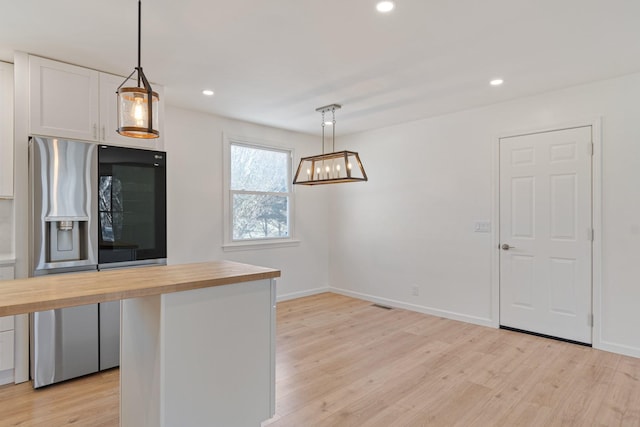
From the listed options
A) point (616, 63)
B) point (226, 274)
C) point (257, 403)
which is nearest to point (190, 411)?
point (257, 403)

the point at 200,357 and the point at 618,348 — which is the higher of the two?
the point at 200,357

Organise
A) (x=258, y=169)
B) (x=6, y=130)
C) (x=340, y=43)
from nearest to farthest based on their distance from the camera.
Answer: (x=340, y=43)
(x=6, y=130)
(x=258, y=169)

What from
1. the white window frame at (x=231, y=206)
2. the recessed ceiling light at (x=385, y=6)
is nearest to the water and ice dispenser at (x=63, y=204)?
the white window frame at (x=231, y=206)

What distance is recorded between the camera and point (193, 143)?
4.38 m

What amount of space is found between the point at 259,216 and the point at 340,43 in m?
2.98

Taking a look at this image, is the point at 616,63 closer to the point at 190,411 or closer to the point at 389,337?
the point at 389,337

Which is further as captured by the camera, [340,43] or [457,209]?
[457,209]

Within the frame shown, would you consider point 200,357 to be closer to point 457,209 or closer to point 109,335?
point 109,335

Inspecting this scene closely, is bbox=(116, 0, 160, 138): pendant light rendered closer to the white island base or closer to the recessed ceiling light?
the white island base

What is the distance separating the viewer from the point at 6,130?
9.56 ft

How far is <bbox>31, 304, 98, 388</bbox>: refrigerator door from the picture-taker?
2.74 meters

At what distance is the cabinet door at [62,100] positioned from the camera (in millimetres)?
2803

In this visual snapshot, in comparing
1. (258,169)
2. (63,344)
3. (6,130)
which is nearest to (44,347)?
(63,344)

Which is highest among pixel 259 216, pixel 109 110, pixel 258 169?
pixel 109 110
